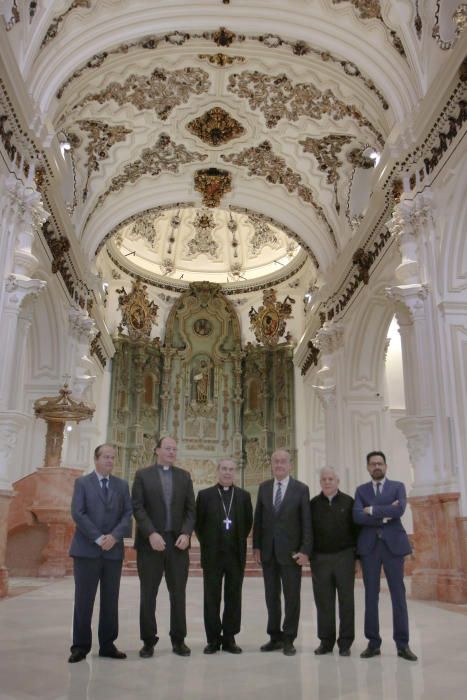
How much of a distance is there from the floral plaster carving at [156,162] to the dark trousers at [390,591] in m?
11.3

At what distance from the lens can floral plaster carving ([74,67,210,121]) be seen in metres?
11.8

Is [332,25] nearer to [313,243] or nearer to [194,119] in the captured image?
[194,119]

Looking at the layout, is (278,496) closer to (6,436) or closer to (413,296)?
(6,436)

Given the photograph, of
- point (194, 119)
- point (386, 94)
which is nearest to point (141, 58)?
point (194, 119)

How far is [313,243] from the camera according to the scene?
15.9 metres

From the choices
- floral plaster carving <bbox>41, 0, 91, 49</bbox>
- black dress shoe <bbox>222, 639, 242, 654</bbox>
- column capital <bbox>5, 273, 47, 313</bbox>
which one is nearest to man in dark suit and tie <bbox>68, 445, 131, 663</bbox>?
black dress shoe <bbox>222, 639, 242, 654</bbox>

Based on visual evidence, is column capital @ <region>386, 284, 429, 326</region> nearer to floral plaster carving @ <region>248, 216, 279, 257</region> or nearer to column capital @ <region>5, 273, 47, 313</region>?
column capital @ <region>5, 273, 47, 313</region>

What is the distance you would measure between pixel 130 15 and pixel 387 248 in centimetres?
575

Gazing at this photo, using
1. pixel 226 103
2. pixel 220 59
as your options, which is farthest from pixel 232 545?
pixel 226 103

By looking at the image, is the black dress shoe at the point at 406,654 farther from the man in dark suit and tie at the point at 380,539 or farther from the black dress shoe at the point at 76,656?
the black dress shoe at the point at 76,656

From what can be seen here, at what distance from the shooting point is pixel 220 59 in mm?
11383

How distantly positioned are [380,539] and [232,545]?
40.1 inches

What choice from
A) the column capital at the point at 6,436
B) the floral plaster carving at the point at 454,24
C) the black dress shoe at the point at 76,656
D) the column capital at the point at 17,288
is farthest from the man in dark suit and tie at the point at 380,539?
the floral plaster carving at the point at 454,24

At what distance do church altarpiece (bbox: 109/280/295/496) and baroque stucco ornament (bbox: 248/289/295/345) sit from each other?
0.12 feet
